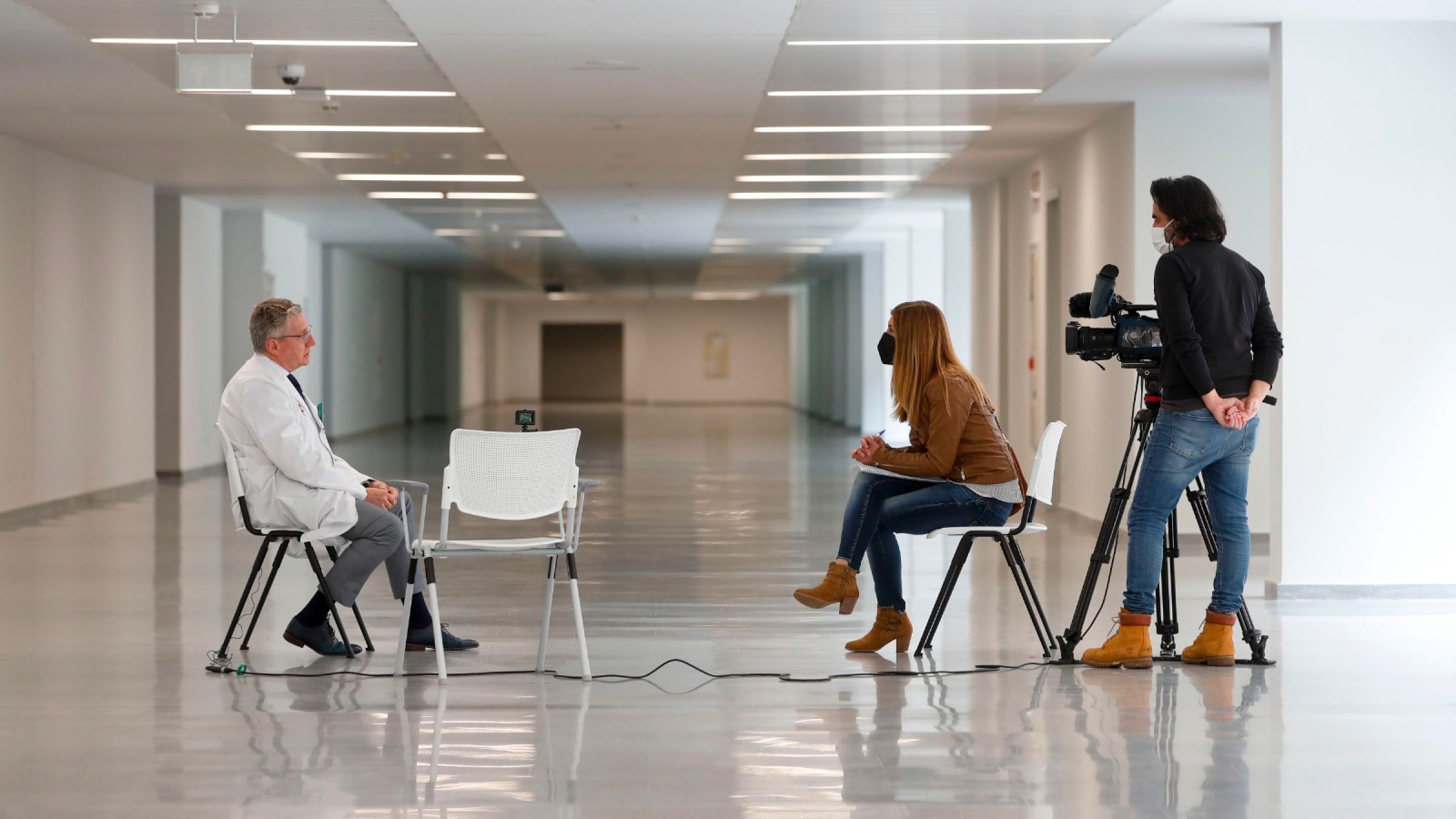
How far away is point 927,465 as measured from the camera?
557 cm

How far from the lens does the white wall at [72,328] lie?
37.8ft

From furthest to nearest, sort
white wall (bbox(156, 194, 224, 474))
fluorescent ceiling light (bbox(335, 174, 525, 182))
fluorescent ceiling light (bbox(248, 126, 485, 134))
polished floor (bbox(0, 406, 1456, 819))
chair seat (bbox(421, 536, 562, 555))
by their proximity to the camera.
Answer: white wall (bbox(156, 194, 224, 474)), fluorescent ceiling light (bbox(335, 174, 525, 182)), fluorescent ceiling light (bbox(248, 126, 485, 134)), chair seat (bbox(421, 536, 562, 555)), polished floor (bbox(0, 406, 1456, 819))

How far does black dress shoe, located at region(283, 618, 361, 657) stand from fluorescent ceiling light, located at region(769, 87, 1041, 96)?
5054 millimetres

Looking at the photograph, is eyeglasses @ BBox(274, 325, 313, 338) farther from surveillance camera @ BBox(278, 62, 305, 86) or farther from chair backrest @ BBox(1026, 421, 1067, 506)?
surveillance camera @ BBox(278, 62, 305, 86)

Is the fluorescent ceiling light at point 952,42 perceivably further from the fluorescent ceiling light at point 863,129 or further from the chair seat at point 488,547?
the chair seat at point 488,547

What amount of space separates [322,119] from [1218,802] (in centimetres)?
851

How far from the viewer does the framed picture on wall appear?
41625 mm

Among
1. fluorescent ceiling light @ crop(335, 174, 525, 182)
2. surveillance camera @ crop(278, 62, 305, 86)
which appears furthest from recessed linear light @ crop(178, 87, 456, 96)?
fluorescent ceiling light @ crop(335, 174, 525, 182)

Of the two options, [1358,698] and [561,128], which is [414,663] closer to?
[1358,698]

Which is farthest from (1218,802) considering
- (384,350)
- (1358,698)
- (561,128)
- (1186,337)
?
(384,350)

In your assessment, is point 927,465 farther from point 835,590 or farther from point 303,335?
point 303,335

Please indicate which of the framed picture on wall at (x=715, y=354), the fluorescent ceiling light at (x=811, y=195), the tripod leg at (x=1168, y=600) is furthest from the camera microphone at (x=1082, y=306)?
the framed picture on wall at (x=715, y=354)

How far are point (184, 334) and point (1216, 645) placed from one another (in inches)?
500

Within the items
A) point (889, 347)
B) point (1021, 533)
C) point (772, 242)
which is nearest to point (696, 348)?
point (772, 242)
